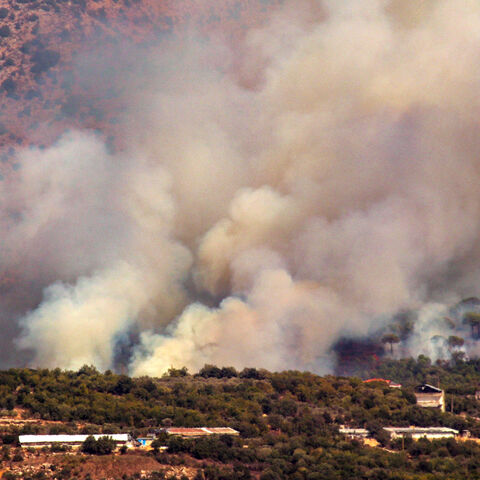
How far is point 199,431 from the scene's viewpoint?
57594mm

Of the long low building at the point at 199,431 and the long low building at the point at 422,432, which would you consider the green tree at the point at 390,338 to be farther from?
the long low building at the point at 199,431

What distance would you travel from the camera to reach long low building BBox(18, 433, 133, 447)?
5197cm

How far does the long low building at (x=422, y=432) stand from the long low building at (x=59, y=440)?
15.3 metres

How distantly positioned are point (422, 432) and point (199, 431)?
42.7 ft

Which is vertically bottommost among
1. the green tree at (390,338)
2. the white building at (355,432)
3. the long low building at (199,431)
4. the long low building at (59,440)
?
the long low building at (59,440)

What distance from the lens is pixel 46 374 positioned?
66.9 m

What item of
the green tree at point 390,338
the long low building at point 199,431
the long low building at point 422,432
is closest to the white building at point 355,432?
the long low building at point 422,432

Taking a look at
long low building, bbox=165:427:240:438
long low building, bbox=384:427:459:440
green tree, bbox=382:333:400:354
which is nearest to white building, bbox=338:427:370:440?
long low building, bbox=384:427:459:440

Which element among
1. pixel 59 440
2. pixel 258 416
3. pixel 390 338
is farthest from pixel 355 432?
pixel 390 338

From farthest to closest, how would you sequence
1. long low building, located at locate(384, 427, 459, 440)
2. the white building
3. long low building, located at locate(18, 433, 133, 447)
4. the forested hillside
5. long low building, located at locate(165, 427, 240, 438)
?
long low building, located at locate(384, 427, 459, 440) → the white building → long low building, located at locate(165, 427, 240, 438) → the forested hillside → long low building, located at locate(18, 433, 133, 447)

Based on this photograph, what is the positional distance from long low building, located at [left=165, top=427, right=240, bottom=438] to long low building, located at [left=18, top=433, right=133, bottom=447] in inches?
118

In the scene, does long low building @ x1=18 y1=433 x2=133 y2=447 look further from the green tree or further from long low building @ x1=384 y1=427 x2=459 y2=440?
the green tree

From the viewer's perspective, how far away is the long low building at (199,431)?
5622 cm

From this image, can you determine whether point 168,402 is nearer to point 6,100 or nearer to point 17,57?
point 6,100
